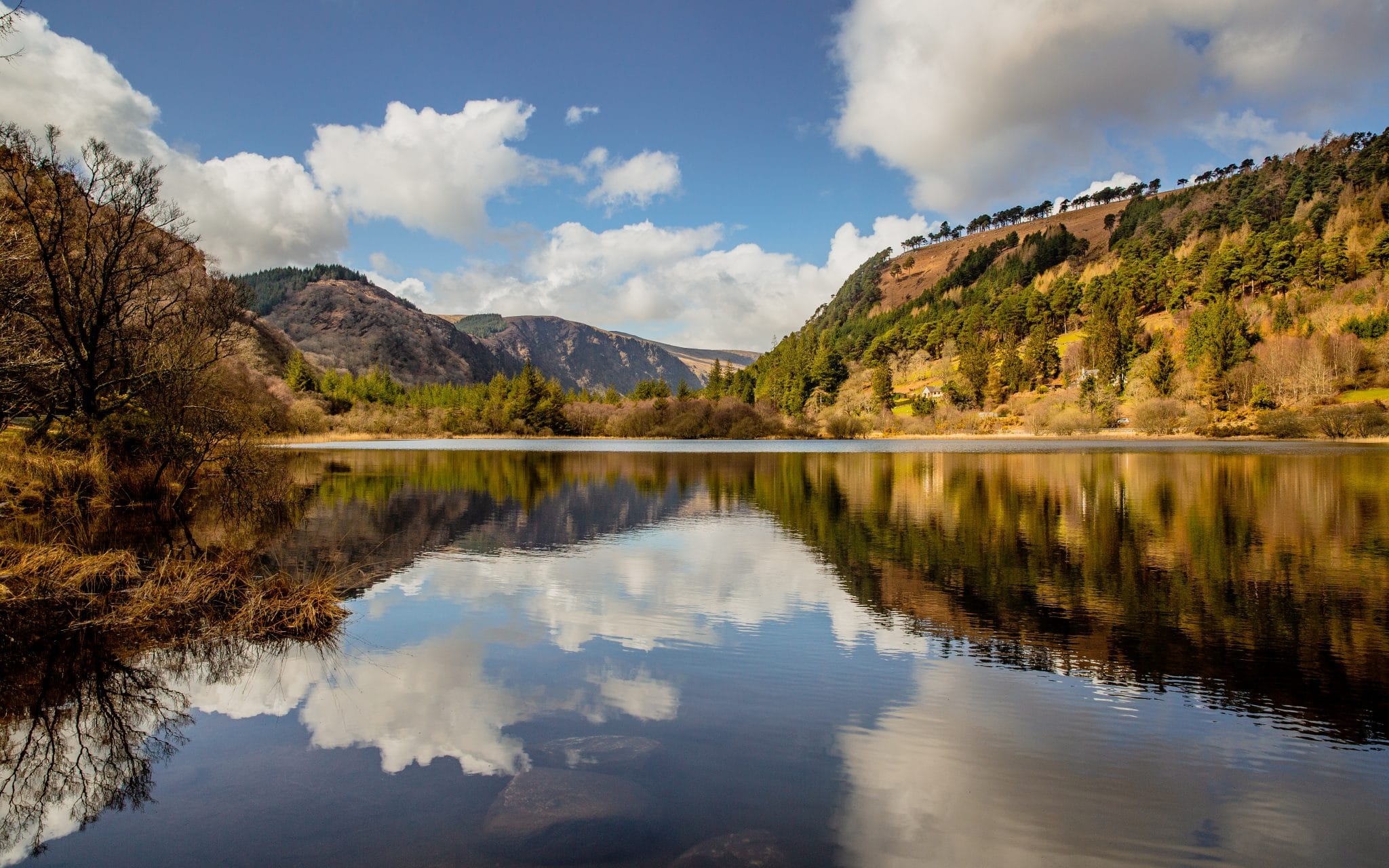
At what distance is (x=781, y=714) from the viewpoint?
7836 millimetres

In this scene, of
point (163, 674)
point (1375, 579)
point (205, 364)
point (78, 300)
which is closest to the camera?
point (163, 674)

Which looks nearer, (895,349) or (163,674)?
(163,674)

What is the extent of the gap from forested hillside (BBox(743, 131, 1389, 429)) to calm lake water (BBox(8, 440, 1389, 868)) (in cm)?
9663

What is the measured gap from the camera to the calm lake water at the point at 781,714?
5523 millimetres

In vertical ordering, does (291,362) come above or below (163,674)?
above

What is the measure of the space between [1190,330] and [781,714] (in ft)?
418

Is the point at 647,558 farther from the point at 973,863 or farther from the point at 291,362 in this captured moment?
the point at 291,362

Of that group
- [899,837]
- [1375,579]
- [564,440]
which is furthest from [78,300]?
[564,440]

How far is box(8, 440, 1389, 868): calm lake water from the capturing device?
18.1 feet

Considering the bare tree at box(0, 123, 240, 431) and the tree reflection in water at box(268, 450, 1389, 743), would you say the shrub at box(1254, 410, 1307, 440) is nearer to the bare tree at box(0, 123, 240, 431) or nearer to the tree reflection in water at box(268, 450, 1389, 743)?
the tree reflection in water at box(268, 450, 1389, 743)

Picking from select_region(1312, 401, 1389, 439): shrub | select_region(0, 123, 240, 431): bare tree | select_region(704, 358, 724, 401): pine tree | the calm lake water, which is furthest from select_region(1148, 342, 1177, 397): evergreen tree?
select_region(0, 123, 240, 431): bare tree

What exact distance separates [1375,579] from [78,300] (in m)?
32.1

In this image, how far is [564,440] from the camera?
112m

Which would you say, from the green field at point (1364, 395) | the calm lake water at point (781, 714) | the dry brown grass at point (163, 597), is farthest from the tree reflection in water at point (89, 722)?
the green field at point (1364, 395)
